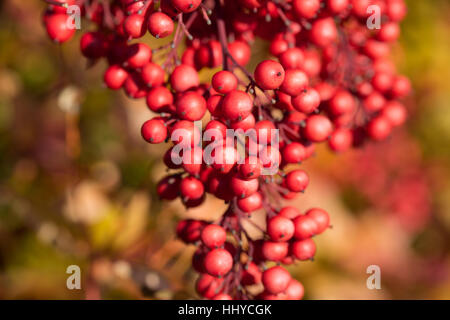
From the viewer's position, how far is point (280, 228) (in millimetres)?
999

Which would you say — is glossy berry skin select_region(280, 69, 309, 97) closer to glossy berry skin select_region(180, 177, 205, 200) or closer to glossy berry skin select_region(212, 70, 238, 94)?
glossy berry skin select_region(212, 70, 238, 94)

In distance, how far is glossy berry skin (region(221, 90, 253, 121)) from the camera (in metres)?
0.88

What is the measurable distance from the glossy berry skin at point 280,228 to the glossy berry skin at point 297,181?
0.09 meters

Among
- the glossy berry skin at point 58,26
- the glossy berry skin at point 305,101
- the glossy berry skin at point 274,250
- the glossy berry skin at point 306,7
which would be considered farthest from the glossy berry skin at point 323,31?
the glossy berry skin at point 58,26

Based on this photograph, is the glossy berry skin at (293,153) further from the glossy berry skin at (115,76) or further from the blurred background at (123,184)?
the blurred background at (123,184)

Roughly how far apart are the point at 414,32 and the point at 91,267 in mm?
2220

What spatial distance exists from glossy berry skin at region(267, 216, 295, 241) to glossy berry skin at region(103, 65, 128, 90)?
552mm

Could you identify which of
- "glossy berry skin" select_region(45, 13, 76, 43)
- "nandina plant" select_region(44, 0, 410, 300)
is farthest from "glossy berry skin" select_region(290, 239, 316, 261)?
"glossy berry skin" select_region(45, 13, 76, 43)

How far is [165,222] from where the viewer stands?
1.84 m

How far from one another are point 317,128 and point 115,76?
0.56 meters

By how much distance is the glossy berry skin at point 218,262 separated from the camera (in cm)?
97

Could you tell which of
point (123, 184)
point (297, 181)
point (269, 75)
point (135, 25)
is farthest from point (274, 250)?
→ point (123, 184)

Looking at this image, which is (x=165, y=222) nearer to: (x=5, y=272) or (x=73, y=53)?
(x=5, y=272)

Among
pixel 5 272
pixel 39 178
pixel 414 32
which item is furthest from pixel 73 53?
pixel 414 32
